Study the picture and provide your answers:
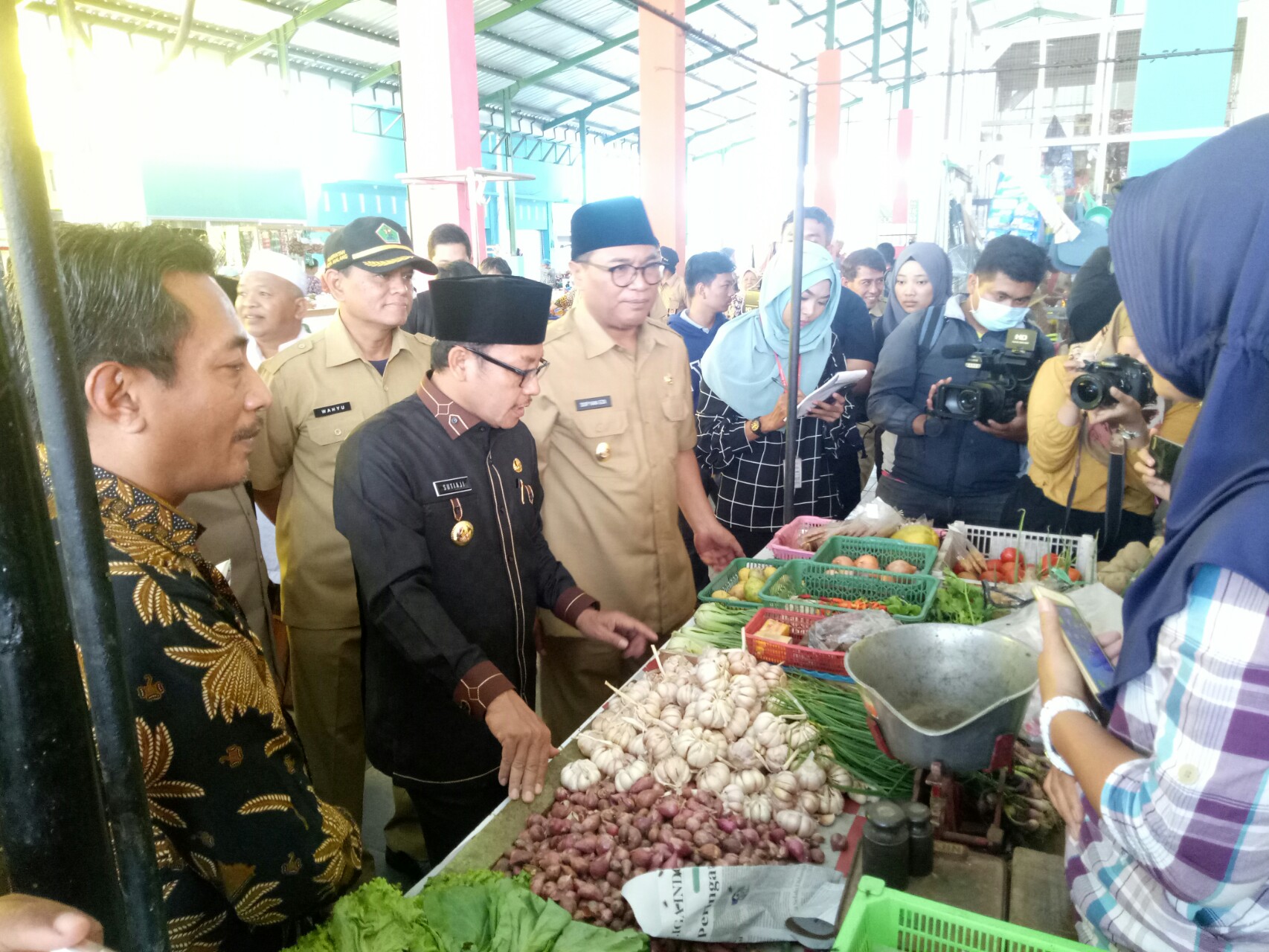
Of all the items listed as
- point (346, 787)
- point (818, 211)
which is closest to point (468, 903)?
point (346, 787)

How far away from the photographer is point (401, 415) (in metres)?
1.99

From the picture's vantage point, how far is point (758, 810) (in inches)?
58.6

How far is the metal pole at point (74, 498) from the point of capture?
0.38 m

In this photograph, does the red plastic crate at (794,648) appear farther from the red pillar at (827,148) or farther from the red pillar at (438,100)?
the red pillar at (827,148)

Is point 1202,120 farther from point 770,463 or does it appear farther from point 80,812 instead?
point 80,812

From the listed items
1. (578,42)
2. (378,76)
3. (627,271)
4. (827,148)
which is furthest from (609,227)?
(578,42)

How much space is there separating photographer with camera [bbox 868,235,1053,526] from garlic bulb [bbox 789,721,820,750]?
1.49m

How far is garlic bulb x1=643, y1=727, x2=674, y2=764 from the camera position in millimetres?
1637

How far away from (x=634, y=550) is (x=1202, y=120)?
5703mm

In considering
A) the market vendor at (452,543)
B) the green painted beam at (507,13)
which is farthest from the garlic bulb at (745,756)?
the green painted beam at (507,13)

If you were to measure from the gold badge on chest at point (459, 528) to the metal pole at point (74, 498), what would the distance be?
147 cm

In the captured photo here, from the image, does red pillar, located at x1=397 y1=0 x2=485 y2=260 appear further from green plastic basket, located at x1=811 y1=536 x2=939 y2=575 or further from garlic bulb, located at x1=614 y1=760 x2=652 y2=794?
garlic bulb, located at x1=614 y1=760 x2=652 y2=794

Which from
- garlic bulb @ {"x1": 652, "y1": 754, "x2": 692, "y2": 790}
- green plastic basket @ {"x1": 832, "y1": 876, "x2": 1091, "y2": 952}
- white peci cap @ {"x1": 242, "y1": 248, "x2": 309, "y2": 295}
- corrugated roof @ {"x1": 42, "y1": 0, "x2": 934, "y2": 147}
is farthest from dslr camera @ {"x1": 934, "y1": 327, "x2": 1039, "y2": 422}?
corrugated roof @ {"x1": 42, "y1": 0, "x2": 934, "y2": 147}

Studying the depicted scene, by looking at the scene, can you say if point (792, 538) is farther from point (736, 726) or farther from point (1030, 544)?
point (736, 726)
